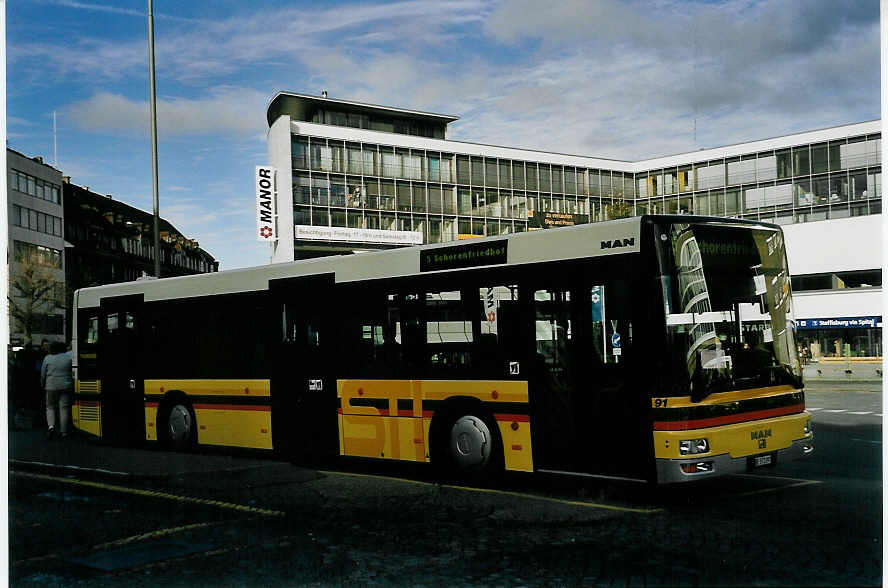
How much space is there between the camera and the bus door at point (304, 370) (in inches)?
495

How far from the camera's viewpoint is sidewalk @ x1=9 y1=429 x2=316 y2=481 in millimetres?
12305

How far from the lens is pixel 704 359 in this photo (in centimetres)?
881

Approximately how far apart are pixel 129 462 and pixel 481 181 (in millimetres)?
60129

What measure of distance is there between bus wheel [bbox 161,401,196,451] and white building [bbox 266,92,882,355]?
42570 millimetres

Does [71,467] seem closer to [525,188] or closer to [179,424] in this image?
[179,424]

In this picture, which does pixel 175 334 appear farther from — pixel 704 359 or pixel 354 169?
pixel 354 169

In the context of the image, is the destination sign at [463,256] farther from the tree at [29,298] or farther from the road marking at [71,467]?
the tree at [29,298]

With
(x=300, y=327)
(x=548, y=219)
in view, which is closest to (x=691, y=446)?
(x=300, y=327)

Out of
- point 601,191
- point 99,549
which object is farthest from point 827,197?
point 99,549

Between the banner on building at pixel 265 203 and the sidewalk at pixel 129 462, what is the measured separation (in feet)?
135

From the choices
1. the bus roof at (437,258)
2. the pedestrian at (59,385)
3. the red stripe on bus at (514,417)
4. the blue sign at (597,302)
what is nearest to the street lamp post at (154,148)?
the pedestrian at (59,385)

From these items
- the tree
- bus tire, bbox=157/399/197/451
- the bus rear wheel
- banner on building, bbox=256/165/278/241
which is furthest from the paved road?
banner on building, bbox=256/165/278/241

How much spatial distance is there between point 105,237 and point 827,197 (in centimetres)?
5917

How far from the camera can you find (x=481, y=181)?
72.2 m
